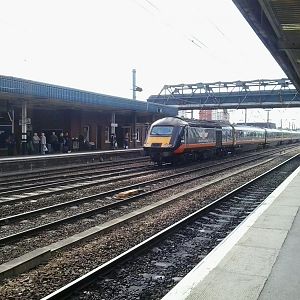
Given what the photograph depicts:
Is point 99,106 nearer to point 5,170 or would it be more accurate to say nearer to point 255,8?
point 5,170

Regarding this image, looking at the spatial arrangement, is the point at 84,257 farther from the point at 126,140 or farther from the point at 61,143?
the point at 126,140

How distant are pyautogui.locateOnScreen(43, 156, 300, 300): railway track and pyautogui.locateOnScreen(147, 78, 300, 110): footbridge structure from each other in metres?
44.5

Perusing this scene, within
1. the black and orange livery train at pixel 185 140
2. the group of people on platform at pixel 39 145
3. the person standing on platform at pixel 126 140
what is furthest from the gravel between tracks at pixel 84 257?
the person standing on platform at pixel 126 140

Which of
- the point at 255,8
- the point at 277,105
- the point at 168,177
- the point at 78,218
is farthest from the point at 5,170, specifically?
the point at 277,105

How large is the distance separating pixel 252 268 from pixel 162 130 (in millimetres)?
20290

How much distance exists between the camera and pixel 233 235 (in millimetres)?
7121

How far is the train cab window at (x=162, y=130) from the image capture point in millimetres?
25000

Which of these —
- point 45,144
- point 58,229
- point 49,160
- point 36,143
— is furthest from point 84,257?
point 36,143

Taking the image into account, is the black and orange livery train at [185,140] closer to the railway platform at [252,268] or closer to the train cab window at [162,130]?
the train cab window at [162,130]

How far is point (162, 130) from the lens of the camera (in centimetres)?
2539

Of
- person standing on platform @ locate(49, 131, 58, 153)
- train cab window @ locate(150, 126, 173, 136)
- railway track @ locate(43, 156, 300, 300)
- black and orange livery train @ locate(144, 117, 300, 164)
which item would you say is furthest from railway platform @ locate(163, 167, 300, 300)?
person standing on platform @ locate(49, 131, 58, 153)

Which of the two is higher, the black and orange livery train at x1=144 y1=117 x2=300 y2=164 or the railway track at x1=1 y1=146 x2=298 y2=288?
the black and orange livery train at x1=144 y1=117 x2=300 y2=164

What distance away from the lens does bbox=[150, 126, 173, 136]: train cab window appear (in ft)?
82.0

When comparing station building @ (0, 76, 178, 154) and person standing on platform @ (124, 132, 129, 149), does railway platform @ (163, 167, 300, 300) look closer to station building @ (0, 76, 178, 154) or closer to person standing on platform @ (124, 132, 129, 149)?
station building @ (0, 76, 178, 154)
